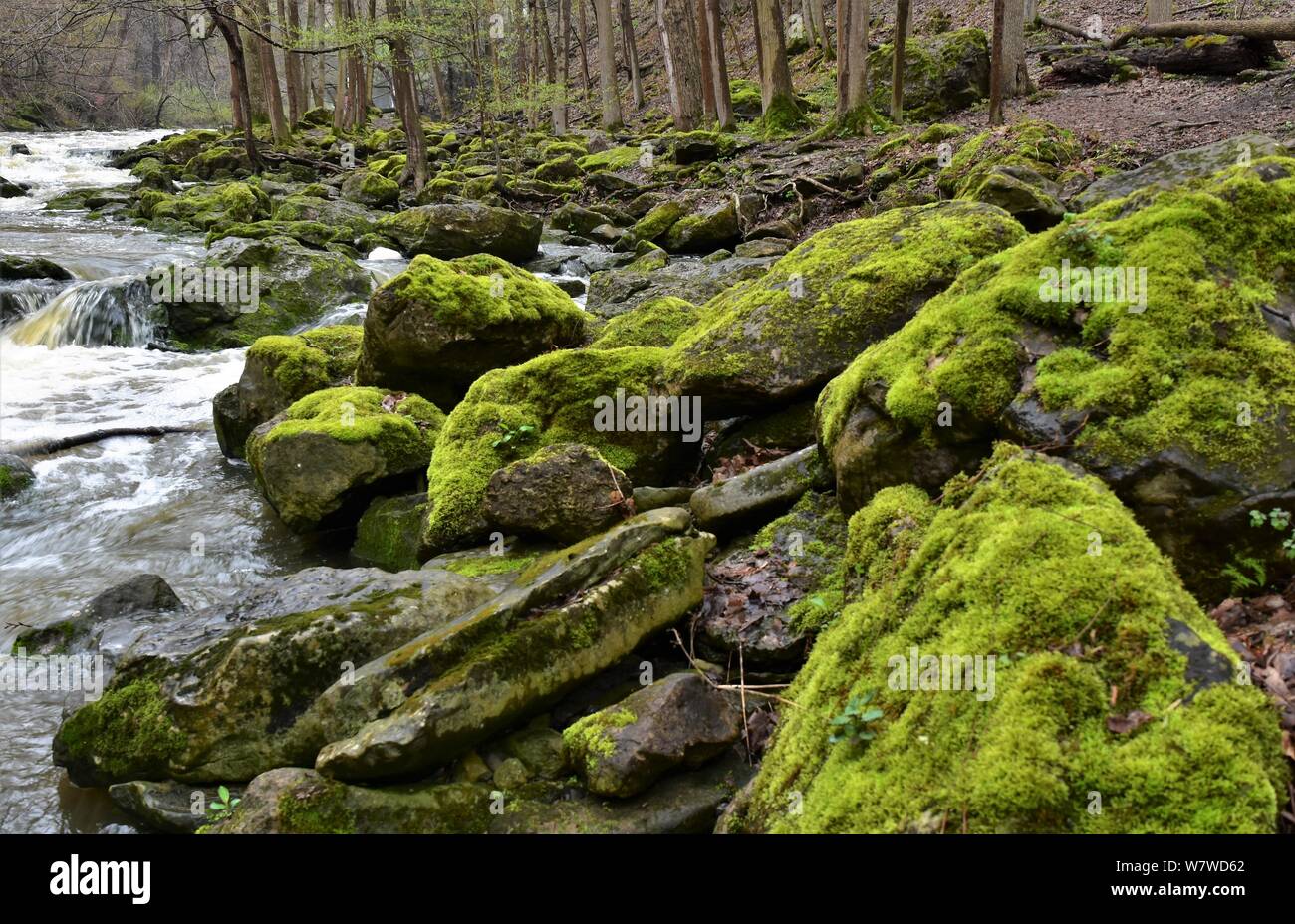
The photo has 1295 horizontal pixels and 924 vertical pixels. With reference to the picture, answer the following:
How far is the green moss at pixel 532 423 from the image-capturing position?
20.7ft

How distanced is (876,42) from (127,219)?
945 inches

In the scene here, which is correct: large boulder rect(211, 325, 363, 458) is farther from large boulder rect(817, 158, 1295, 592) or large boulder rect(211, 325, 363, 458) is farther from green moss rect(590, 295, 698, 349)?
large boulder rect(817, 158, 1295, 592)

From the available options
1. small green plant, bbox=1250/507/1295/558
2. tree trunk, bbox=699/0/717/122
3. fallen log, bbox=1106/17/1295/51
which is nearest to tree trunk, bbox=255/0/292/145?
tree trunk, bbox=699/0/717/122

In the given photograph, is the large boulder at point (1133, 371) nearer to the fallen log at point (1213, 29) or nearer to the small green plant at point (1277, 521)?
the small green plant at point (1277, 521)

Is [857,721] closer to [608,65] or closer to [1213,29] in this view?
[1213,29]

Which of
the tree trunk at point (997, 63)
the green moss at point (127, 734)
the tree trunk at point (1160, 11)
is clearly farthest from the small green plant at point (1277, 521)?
the tree trunk at point (1160, 11)

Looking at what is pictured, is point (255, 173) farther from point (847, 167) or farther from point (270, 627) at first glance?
point (270, 627)

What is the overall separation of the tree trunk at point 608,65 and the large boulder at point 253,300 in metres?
20.8

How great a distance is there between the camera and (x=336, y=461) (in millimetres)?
7484

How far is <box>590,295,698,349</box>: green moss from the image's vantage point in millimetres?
8203

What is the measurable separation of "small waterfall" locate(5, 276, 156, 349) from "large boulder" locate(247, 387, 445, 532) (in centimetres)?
805

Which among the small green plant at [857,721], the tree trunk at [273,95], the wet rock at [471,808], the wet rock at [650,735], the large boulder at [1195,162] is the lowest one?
the wet rock at [471,808]

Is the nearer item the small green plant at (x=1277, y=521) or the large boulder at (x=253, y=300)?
the small green plant at (x=1277, y=521)
